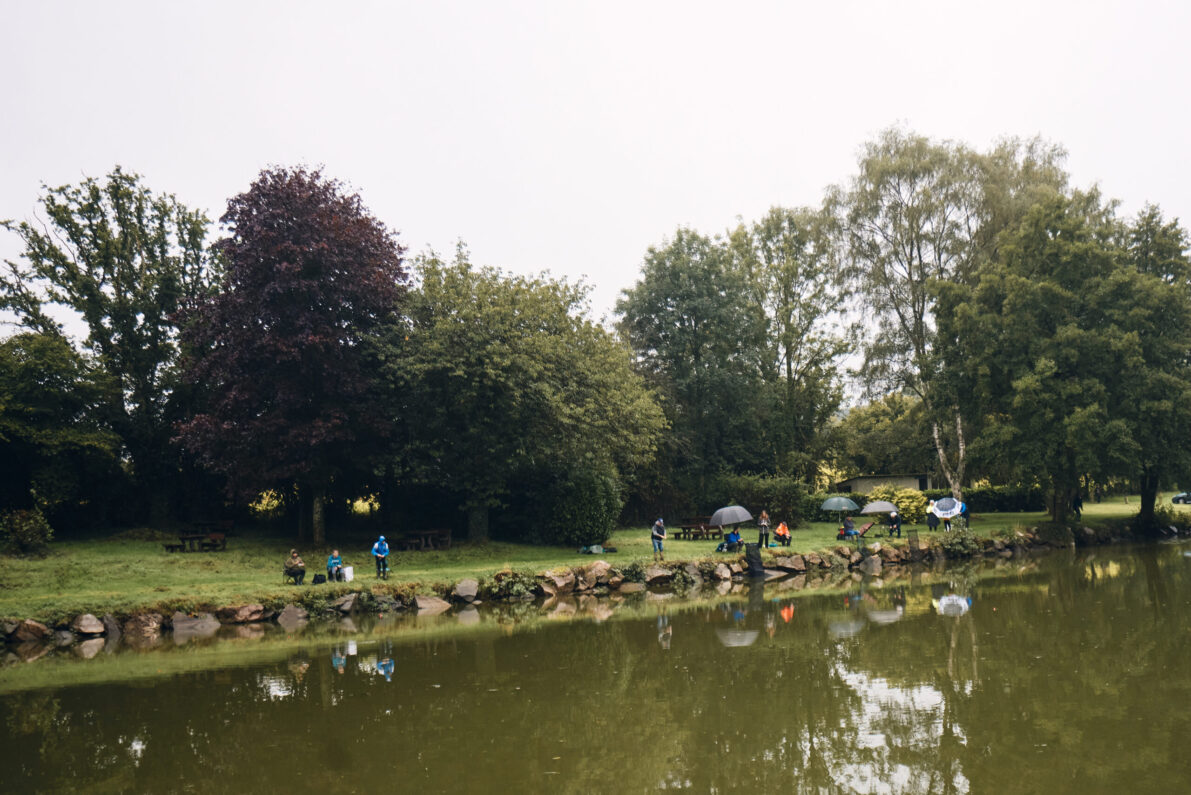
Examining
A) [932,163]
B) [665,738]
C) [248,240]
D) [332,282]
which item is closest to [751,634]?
[665,738]

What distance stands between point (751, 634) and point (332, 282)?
1784 centimetres

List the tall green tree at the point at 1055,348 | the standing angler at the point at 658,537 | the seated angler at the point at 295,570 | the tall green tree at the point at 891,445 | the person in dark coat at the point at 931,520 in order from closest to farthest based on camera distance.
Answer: the seated angler at the point at 295,570 → the standing angler at the point at 658,537 → the tall green tree at the point at 1055,348 → the person in dark coat at the point at 931,520 → the tall green tree at the point at 891,445

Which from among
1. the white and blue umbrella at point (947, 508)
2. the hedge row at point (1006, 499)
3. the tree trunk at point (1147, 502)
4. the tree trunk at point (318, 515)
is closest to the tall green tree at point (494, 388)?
the tree trunk at point (318, 515)

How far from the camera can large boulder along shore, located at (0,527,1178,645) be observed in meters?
16.8

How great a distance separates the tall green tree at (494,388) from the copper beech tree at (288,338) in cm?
156

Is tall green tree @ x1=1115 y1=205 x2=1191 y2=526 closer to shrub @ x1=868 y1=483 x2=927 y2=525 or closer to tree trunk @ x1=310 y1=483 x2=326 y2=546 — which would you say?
shrub @ x1=868 y1=483 x2=927 y2=525

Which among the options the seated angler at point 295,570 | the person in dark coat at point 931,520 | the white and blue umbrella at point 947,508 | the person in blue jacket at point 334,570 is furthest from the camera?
the person in dark coat at point 931,520

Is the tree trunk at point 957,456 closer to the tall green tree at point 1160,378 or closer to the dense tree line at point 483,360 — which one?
the dense tree line at point 483,360

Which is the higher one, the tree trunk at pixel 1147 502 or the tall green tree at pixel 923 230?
the tall green tree at pixel 923 230

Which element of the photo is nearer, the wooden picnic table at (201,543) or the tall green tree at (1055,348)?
the wooden picnic table at (201,543)

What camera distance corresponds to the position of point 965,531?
29969 millimetres

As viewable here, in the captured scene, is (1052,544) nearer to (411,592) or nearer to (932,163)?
(932,163)

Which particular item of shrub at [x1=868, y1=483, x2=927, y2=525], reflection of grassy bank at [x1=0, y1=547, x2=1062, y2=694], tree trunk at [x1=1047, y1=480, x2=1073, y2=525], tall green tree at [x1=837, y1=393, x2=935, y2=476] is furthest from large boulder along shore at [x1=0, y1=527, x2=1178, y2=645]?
tall green tree at [x1=837, y1=393, x2=935, y2=476]

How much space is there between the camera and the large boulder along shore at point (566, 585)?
16.8 metres
